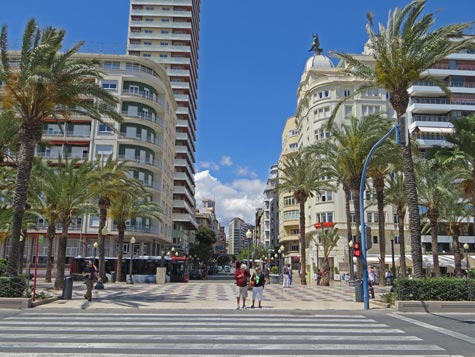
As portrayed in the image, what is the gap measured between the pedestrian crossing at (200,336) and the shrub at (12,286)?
2.35m

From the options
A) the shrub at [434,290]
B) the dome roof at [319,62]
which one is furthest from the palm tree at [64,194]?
the dome roof at [319,62]

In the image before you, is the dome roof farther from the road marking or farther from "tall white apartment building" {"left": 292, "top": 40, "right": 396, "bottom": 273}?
the road marking

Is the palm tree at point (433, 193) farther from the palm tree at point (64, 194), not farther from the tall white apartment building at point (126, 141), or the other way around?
the tall white apartment building at point (126, 141)

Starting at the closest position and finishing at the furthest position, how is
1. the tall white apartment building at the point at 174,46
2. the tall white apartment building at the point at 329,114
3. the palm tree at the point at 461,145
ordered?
the palm tree at the point at 461,145 → the tall white apartment building at the point at 329,114 → the tall white apartment building at the point at 174,46

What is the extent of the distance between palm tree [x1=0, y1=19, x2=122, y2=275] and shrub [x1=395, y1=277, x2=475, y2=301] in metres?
16.3

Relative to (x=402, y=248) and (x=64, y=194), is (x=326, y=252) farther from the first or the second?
(x=64, y=194)

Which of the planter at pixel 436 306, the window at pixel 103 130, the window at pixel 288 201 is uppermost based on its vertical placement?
the window at pixel 103 130

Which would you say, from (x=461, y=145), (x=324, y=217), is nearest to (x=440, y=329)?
(x=461, y=145)

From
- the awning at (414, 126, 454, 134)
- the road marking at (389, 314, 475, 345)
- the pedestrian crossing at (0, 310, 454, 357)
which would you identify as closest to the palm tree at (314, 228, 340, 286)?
the road marking at (389, 314, 475, 345)

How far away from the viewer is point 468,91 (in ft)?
199

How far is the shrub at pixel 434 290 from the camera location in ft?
57.5

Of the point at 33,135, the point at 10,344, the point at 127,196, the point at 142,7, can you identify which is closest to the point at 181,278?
the point at 127,196

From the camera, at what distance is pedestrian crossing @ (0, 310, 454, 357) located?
9.06m

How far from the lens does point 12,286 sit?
1698 centimetres
